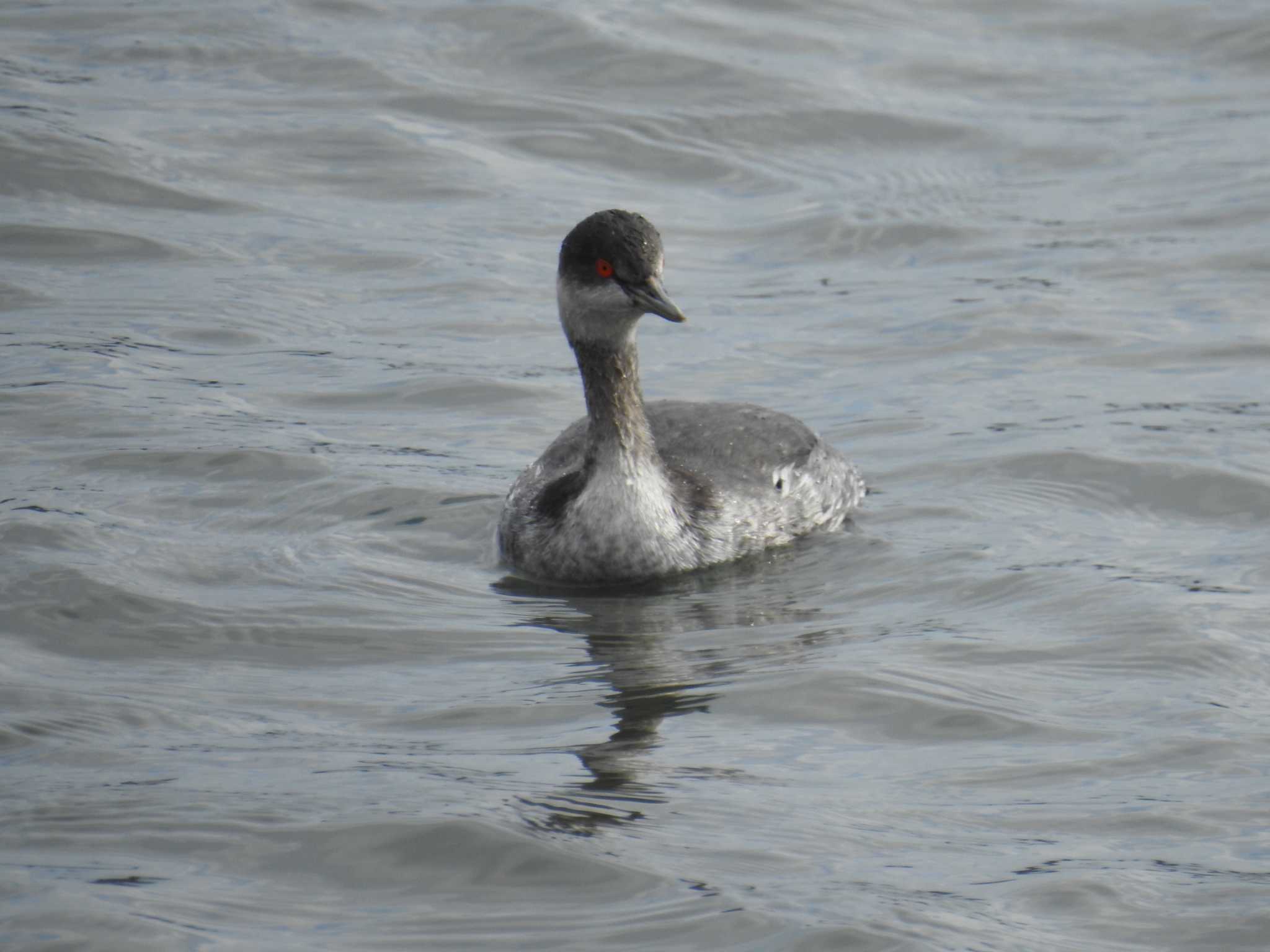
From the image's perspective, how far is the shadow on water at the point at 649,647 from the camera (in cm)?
626

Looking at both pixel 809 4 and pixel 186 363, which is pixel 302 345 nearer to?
pixel 186 363

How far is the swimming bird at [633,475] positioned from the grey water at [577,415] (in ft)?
0.61

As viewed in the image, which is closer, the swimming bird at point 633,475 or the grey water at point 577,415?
the grey water at point 577,415

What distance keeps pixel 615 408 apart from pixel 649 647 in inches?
63.3

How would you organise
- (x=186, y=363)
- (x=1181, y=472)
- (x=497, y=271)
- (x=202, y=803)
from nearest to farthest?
(x=202, y=803)
(x=1181, y=472)
(x=186, y=363)
(x=497, y=271)

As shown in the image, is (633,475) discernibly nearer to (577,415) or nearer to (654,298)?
(654,298)

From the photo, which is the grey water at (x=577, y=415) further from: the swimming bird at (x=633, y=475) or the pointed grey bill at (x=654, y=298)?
the pointed grey bill at (x=654, y=298)

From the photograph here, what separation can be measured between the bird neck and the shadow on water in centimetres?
60

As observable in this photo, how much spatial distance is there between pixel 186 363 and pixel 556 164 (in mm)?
4941

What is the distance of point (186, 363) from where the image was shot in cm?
1155

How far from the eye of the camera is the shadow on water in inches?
246

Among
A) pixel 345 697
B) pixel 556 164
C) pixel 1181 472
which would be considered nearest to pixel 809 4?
pixel 556 164

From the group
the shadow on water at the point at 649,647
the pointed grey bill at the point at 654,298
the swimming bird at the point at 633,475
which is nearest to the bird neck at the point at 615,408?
the swimming bird at the point at 633,475

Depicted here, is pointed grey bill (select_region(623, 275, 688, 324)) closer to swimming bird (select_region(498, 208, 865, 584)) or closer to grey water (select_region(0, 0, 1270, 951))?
swimming bird (select_region(498, 208, 865, 584))
